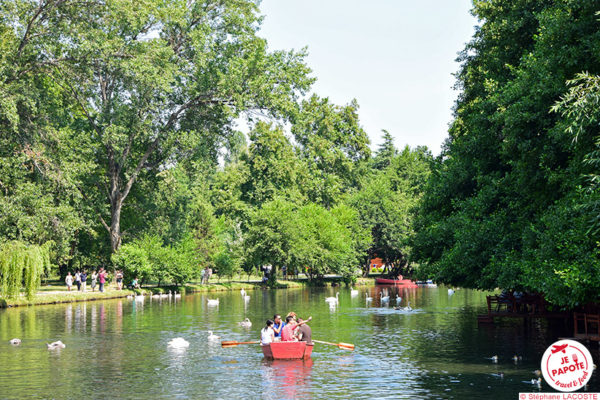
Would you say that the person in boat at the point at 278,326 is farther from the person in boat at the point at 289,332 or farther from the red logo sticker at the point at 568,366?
the red logo sticker at the point at 568,366

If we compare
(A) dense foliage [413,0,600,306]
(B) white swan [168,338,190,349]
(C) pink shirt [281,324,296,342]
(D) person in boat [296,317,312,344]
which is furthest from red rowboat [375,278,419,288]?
(C) pink shirt [281,324,296,342]

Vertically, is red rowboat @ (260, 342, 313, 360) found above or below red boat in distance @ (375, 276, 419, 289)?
below

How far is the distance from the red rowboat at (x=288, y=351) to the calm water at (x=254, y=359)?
0.37 metres

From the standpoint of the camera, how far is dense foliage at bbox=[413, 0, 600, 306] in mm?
24352

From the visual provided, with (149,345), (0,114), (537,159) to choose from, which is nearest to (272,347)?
(149,345)

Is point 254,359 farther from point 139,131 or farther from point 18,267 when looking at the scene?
point 139,131

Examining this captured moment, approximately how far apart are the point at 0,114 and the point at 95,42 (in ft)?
33.3

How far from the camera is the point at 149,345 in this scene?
35156mm

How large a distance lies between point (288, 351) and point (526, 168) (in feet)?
41.0

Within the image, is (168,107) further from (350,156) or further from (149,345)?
(350,156)

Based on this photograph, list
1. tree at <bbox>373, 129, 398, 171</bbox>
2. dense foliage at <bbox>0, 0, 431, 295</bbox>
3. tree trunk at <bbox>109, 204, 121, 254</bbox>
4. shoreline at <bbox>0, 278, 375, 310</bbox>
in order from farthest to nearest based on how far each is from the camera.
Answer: tree at <bbox>373, 129, 398, 171</bbox>, tree trunk at <bbox>109, 204, 121, 254</bbox>, dense foliage at <bbox>0, 0, 431, 295</bbox>, shoreline at <bbox>0, 278, 375, 310</bbox>

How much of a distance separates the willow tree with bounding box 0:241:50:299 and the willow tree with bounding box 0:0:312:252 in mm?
12732

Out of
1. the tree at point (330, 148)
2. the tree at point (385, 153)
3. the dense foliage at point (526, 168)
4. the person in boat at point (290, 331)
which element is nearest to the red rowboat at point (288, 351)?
the person in boat at point (290, 331)

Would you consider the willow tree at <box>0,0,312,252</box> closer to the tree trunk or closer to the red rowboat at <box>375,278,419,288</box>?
the tree trunk
